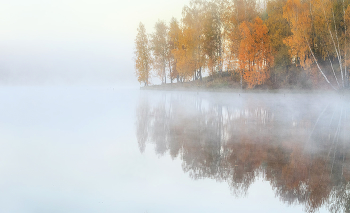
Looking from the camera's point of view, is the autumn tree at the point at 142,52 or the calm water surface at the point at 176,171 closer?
the calm water surface at the point at 176,171

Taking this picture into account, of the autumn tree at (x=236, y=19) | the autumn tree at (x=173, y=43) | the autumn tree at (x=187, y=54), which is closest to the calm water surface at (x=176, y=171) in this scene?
the autumn tree at (x=236, y=19)

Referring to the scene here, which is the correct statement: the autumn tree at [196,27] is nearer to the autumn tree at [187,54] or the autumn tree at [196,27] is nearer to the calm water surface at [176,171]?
the autumn tree at [187,54]

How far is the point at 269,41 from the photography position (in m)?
34.3

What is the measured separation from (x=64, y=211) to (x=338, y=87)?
3196 centimetres

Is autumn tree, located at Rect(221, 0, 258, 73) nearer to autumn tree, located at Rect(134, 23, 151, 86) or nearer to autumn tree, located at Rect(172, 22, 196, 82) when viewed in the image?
autumn tree, located at Rect(172, 22, 196, 82)

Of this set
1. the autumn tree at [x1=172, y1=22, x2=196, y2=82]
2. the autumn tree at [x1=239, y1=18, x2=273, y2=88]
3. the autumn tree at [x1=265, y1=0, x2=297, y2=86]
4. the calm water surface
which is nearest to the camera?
the calm water surface

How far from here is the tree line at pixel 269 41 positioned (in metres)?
29.4

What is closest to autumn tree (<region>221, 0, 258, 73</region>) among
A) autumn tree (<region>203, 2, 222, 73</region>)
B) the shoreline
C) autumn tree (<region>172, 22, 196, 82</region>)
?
the shoreline

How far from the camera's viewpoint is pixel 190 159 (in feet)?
21.4

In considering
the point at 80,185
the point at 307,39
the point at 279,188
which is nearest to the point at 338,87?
the point at 307,39

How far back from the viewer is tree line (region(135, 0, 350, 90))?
2939 centimetres

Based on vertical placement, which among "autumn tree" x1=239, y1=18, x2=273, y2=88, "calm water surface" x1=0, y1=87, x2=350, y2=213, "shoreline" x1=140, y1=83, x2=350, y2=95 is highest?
"autumn tree" x1=239, y1=18, x2=273, y2=88

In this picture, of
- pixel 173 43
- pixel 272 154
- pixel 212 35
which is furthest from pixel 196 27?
pixel 272 154

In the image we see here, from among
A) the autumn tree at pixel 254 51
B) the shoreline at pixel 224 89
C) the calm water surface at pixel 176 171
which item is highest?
the autumn tree at pixel 254 51
